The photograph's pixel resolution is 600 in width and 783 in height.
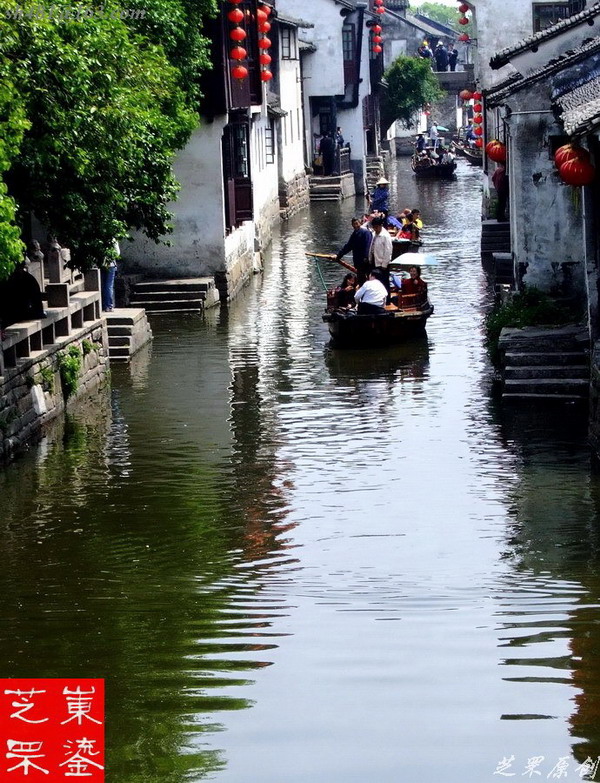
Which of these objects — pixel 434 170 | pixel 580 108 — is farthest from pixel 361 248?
pixel 434 170

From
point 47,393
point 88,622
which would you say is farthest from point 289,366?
point 88,622

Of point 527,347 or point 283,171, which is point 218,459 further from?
point 283,171

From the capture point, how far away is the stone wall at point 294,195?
4684 centimetres

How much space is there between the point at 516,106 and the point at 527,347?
12.3 ft

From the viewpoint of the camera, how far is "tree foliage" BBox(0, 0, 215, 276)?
1595cm

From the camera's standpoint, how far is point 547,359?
18.5m

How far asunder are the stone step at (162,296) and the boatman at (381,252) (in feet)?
14.6

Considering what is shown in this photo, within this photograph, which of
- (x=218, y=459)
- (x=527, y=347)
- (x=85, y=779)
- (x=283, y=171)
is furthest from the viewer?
(x=283, y=171)

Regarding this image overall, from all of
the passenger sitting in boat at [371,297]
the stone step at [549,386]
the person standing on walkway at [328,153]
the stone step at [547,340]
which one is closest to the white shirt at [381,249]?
the passenger sitting in boat at [371,297]

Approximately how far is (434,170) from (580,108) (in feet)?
143

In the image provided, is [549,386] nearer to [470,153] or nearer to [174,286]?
[174,286]

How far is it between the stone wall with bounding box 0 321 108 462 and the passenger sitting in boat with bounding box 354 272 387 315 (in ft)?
14.2

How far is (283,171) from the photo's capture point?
4784cm

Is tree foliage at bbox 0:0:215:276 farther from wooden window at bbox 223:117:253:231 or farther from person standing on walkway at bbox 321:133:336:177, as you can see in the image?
person standing on walkway at bbox 321:133:336:177
